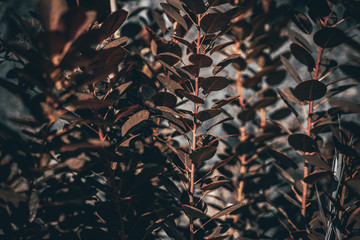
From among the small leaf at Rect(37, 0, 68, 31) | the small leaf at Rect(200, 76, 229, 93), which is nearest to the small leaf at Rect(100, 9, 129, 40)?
Answer: the small leaf at Rect(37, 0, 68, 31)

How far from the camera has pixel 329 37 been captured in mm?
686

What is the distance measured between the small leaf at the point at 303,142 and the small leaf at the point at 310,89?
0.38 feet

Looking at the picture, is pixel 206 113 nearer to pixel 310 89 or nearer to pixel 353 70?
pixel 310 89

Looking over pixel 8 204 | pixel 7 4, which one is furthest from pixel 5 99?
pixel 8 204

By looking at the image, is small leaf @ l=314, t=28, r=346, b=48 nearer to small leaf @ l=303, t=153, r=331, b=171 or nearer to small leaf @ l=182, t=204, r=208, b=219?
small leaf @ l=303, t=153, r=331, b=171

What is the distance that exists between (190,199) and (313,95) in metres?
0.46

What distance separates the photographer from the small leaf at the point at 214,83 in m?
0.63

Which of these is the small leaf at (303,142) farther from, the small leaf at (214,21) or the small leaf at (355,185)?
the small leaf at (214,21)

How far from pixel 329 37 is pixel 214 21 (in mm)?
329

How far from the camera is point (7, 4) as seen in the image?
1.15m

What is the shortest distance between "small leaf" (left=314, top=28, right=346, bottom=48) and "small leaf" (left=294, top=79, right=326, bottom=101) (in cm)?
12

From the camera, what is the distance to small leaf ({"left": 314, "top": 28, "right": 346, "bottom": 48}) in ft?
2.17

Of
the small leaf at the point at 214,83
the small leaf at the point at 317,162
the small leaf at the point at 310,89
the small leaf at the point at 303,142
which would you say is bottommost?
the small leaf at the point at 317,162

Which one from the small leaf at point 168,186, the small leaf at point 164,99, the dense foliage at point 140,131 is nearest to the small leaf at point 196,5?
the dense foliage at point 140,131
